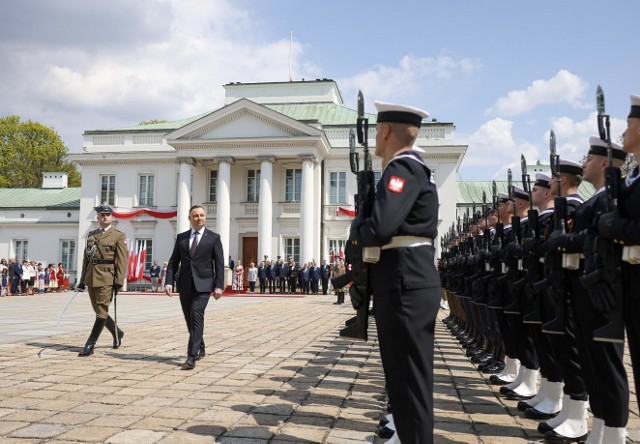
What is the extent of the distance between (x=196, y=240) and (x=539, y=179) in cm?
472

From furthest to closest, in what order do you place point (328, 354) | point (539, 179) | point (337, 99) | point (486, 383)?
point (337, 99), point (328, 354), point (486, 383), point (539, 179)

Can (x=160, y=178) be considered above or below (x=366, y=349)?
above

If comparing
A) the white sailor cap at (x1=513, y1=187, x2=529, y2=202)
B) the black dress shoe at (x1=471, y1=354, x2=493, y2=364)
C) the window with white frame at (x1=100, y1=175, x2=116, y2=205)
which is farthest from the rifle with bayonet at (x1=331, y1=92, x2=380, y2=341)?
the window with white frame at (x1=100, y1=175, x2=116, y2=205)

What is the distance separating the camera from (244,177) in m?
39.7

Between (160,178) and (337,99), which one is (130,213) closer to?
(160,178)

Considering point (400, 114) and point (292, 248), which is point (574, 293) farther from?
point (292, 248)

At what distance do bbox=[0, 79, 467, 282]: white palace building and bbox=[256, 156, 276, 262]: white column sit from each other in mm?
64

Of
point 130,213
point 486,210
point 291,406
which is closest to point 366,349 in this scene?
point 486,210

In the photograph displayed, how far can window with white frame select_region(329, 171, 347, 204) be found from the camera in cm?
3883

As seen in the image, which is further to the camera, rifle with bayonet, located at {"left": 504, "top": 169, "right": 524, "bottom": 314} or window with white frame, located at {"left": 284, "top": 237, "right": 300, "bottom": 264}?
window with white frame, located at {"left": 284, "top": 237, "right": 300, "bottom": 264}

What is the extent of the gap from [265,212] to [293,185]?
3391 mm

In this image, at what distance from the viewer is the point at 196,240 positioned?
8.25 meters

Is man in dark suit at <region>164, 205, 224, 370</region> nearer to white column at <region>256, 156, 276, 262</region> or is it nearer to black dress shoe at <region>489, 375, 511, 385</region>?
black dress shoe at <region>489, 375, 511, 385</region>

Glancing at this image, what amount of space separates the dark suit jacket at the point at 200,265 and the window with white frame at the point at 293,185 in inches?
1192
